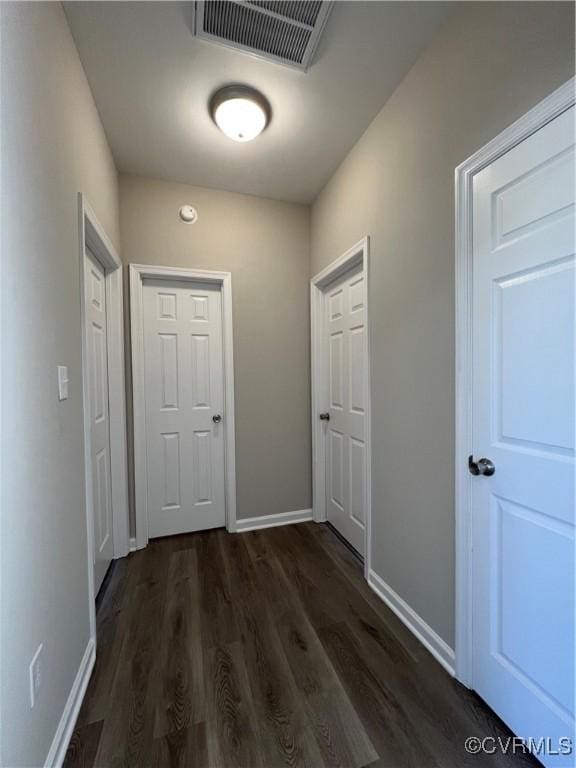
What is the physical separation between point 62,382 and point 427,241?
165cm

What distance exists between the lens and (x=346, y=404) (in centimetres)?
237

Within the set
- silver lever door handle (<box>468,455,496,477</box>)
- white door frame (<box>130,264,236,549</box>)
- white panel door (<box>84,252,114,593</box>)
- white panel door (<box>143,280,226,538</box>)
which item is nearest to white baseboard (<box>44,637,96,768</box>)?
white panel door (<box>84,252,114,593</box>)

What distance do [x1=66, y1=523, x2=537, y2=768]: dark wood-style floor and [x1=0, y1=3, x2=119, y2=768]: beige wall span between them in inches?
9.7

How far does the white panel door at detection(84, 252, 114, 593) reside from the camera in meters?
1.78

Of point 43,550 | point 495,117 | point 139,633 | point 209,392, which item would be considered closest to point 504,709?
point 139,633

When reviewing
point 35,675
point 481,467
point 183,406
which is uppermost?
point 183,406

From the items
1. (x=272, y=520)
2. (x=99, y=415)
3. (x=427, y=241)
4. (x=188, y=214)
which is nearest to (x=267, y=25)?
(x=427, y=241)

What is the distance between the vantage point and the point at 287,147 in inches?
79.1

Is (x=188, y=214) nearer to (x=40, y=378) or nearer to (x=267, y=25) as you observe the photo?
(x=267, y=25)

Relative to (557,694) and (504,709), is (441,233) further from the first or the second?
(504,709)

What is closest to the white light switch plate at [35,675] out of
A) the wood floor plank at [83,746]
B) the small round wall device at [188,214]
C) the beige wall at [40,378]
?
the beige wall at [40,378]

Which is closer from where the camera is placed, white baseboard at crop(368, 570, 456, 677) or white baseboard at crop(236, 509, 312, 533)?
white baseboard at crop(368, 570, 456, 677)

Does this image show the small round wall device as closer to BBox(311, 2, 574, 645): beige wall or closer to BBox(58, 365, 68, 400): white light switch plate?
BBox(311, 2, 574, 645): beige wall

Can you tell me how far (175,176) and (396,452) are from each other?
2434 millimetres
